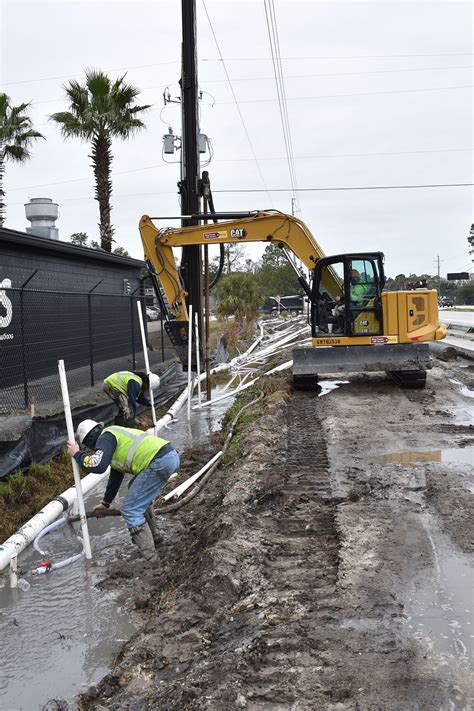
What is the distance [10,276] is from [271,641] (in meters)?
13.0

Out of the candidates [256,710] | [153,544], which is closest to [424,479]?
[153,544]

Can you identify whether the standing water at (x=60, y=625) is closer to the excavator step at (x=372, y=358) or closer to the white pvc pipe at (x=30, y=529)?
the white pvc pipe at (x=30, y=529)

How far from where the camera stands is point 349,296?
14062 mm

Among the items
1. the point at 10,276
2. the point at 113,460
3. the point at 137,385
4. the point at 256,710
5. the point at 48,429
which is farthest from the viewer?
the point at 10,276

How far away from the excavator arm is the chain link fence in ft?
5.65

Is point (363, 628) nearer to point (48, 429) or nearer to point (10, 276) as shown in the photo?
point (48, 429)

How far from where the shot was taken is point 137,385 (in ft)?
29.0

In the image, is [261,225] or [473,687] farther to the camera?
[261,225]

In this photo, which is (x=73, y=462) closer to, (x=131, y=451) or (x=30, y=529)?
(x=131, y=451)

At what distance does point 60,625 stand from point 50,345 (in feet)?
39.8

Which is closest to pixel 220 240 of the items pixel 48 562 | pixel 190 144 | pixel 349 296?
pixel 190 144

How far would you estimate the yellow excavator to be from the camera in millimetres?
14078

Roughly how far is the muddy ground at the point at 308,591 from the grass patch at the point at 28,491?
1675 millimetres

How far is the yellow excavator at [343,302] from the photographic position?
14.1m
